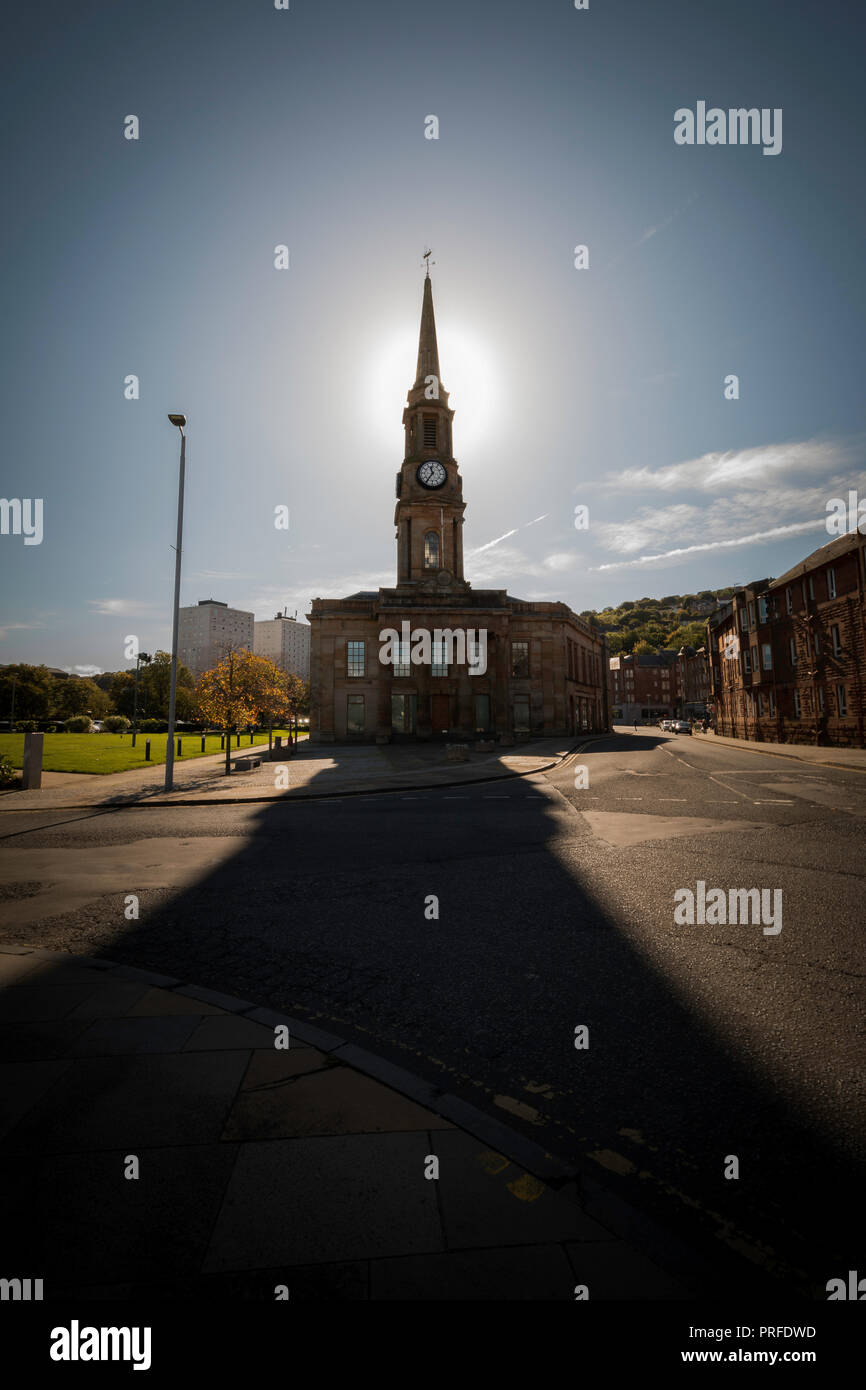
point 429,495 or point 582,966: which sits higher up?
point 429,495

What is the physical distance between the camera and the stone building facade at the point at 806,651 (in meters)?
31.7

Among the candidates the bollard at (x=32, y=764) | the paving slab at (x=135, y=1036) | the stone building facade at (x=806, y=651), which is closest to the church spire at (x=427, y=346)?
the stone building facade at (x=806, y=651)

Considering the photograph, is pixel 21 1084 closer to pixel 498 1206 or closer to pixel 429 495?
pixel 498 1206

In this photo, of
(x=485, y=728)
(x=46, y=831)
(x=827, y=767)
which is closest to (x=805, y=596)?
(x=827, y=767)

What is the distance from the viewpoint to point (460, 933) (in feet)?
19.5

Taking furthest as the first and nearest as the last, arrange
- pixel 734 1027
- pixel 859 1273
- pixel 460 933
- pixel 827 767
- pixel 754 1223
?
pixel 827 767
pixel 460 933
pixel 734 1027
pixel 754 1223
pixel 859 1273

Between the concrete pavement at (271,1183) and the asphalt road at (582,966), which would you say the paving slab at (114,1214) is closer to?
the concrete pavement at (271,1183)

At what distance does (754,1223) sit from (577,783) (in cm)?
1751

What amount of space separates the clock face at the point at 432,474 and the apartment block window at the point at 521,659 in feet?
50.0

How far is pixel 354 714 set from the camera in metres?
45.5

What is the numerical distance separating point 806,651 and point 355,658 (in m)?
31.4

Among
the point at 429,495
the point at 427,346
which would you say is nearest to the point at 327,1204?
the point at 429,495
